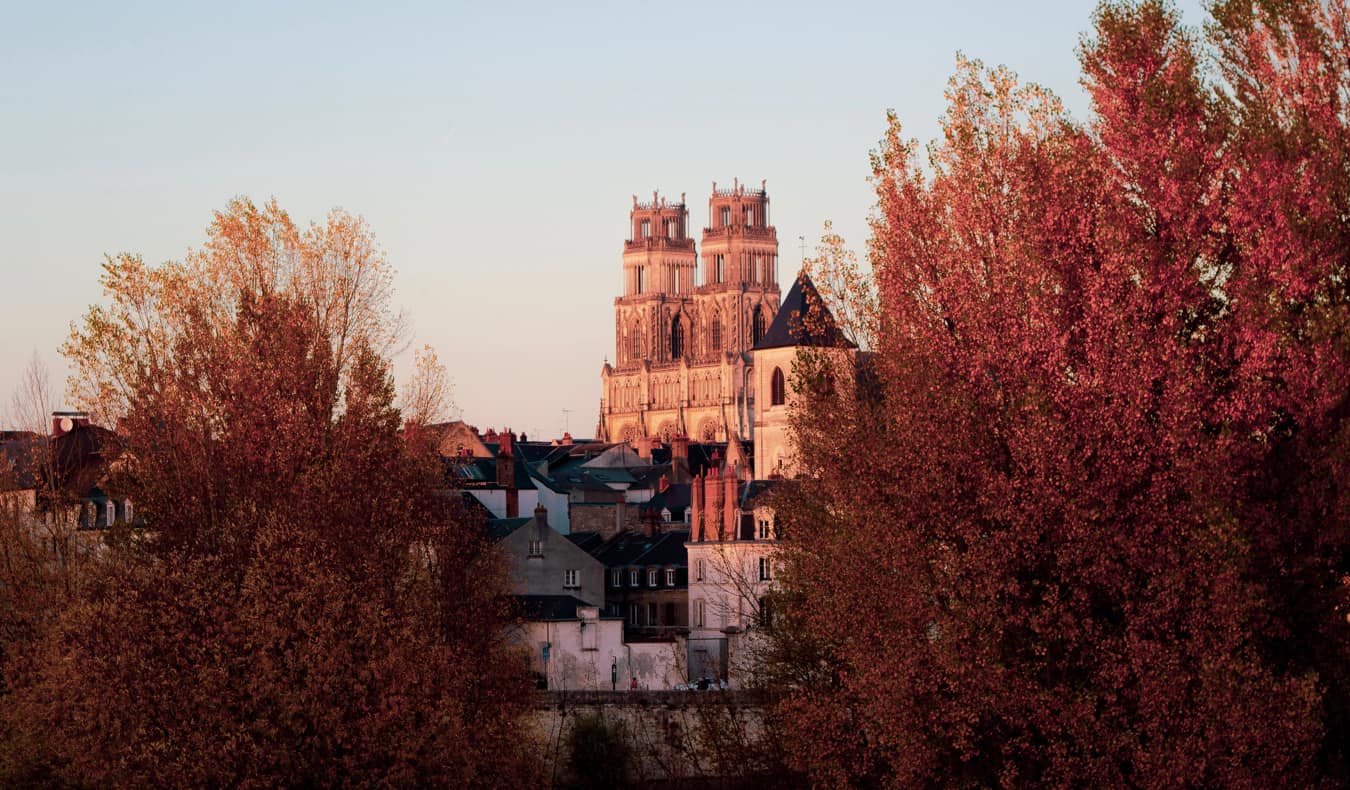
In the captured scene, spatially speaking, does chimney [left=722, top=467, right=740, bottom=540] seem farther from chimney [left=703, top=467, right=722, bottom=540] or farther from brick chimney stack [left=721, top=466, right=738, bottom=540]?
chimney [left=703, top=467, right=722, bottom=540]

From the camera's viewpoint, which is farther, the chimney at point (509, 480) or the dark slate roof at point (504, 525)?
the chimney at point (509, 480)

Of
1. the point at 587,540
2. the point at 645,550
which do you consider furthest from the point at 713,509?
the point at 587,540

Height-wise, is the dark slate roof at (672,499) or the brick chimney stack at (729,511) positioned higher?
the dark slate roof at (672,499)

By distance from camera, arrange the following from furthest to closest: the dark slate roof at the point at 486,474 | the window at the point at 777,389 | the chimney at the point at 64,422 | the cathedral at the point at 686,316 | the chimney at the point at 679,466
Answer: the cathedral at the point at 686,316 < the chimney at the point at 679,466 < the window at the point at 777,389 < the dark slate roof at the point at 486,474 < the chimney at the point at 64,422

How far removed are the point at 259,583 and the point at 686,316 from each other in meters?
147

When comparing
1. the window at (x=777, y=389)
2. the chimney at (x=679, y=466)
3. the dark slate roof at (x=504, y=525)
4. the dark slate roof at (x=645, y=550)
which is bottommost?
the dark slate roof at (x=645, y=550)

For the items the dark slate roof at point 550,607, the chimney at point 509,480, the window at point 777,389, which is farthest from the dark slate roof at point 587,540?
the window at point 777,389

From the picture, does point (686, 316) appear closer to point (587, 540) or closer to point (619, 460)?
point (619, 460)

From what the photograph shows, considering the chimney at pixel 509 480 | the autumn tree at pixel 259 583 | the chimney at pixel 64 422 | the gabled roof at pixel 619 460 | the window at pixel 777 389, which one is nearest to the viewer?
the autumn tree at pixel 259 583

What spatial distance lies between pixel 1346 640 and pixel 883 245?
711 centimetres

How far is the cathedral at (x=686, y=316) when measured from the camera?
167250mm

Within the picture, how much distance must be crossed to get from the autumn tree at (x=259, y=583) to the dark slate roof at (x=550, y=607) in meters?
19.8

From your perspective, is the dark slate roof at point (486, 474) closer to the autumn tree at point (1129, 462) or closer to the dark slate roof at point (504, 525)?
the dark slate roof at point (504, 525)

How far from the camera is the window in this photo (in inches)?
2849
